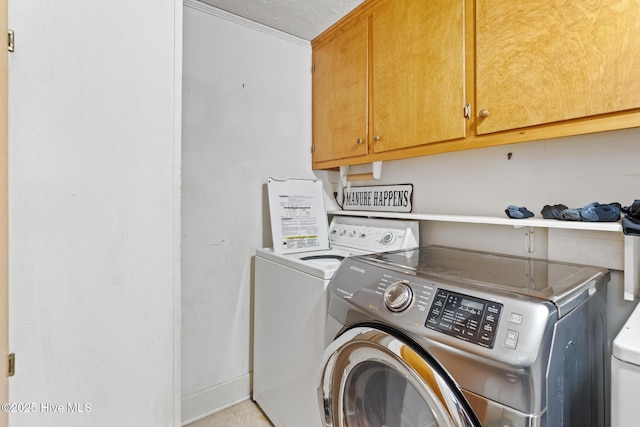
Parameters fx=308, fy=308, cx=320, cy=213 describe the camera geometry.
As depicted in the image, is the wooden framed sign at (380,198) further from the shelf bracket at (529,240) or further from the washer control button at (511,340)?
the washer control button at (511,340)

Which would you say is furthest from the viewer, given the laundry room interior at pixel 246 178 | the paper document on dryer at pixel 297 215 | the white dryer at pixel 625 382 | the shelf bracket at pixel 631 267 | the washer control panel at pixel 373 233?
the paper document on dryer at pixel 297 215

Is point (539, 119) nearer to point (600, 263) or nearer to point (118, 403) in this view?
point (600, 263)

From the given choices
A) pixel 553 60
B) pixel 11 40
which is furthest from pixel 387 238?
pixel 11 40

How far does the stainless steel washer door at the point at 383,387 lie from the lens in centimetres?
79

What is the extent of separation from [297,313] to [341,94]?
1320mm

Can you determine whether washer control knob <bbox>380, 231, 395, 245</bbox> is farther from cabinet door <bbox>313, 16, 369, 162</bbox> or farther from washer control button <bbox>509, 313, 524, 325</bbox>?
washer control button <bbox>509, 313, 524, 325</bbox>

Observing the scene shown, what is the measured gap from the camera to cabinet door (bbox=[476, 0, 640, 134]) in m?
0.89

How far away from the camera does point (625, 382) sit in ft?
1.92

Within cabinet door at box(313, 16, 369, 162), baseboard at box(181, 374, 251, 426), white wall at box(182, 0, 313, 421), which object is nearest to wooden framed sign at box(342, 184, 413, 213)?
cabinet door at box(313, 16, 369, 162)

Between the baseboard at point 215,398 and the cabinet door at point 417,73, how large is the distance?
5.45 feet

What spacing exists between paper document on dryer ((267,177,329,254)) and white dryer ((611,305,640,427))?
1471mm

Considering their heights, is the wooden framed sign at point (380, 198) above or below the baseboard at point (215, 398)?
above

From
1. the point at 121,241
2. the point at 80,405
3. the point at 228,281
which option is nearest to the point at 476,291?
the point at 121,241

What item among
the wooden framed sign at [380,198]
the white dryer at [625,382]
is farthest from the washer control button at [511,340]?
the wooden framed sign at [380,198]
